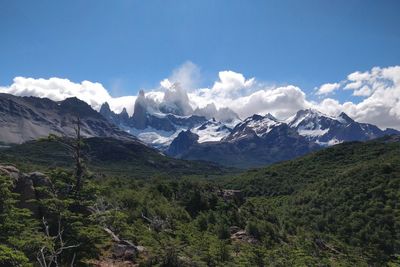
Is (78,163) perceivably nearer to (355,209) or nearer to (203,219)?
(203,219)

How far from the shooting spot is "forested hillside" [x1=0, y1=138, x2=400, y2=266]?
28.0 metres

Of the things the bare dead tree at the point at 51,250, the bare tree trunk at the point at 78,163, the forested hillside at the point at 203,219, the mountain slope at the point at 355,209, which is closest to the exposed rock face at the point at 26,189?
the forested hillside at the point at 203,219

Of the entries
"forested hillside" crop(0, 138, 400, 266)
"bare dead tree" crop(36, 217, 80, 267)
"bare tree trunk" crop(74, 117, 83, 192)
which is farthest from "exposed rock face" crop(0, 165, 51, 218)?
"bare dead tree" crop(36, 217, 80, 267)

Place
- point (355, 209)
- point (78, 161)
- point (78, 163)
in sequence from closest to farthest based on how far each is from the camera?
point (78, 161) < point (78, 163) < point (355, 209)

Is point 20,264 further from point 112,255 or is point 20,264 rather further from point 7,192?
point 112,255

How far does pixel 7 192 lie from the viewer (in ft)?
85.8

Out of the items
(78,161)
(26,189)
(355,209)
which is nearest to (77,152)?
(78,161)

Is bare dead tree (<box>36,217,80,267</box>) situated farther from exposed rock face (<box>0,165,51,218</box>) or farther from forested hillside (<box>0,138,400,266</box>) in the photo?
exposed rock face (<box>0,165,51,218</box>)

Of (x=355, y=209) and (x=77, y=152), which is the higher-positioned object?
(x=77, y=152)

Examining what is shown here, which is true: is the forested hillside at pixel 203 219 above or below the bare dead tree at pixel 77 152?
below

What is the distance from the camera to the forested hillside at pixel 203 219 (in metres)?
28.0

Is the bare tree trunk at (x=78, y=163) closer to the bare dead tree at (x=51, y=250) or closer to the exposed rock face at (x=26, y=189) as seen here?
the exposed rock face at (x=26, y=189)

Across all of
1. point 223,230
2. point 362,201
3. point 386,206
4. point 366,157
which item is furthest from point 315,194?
point 223,230

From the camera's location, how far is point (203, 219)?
239 ft
